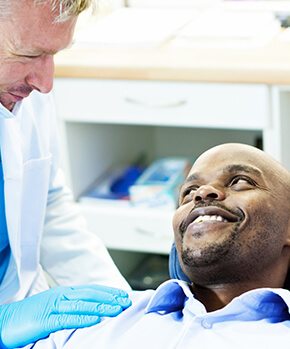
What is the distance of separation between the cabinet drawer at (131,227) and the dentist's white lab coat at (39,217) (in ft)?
1.66

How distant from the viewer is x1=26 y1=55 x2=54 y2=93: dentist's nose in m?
1.33

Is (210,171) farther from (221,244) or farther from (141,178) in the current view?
(141,178)

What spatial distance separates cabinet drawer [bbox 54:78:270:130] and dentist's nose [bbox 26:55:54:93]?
2.58 ft

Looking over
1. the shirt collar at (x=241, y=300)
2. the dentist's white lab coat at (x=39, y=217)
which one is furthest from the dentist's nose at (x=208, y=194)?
the dentist's white lab coat at (x=39, y=217)

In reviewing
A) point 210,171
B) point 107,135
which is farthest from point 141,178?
point 210,171

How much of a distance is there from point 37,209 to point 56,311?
0.28 metres

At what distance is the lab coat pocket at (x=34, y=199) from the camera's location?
1587 mm

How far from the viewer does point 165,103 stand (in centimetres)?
210

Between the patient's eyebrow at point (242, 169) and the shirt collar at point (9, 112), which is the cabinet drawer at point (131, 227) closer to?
the patient's eyebrow at point (242, 169)

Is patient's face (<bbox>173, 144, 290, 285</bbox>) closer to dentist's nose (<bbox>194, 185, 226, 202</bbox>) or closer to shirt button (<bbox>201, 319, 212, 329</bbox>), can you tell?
dentist's nose (<bbox>194, 185, 226, 202</bbox>)

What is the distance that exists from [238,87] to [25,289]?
33.3 inches

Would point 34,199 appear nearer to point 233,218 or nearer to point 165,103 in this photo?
point 233,218

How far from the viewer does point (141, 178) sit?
234 centimetres

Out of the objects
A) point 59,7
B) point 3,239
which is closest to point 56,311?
point 3,239
